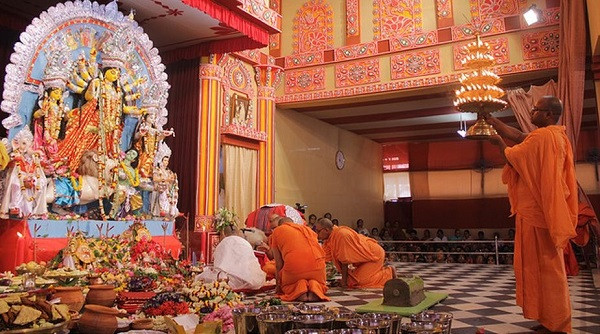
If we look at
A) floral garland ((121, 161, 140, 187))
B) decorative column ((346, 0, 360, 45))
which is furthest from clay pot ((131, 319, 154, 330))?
decorative column ((346, 0, 360, 45))

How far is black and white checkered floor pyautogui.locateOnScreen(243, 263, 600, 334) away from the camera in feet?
13.5

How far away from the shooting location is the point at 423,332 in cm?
156

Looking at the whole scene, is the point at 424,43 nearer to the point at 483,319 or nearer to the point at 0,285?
the point at 483,319

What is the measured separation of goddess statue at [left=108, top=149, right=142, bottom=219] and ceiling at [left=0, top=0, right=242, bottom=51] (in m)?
2.23

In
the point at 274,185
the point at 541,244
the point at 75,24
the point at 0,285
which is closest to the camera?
the point at 541,244

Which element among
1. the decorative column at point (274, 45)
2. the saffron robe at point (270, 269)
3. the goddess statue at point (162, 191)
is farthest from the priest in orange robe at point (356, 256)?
the decorative column at point (274, 45)

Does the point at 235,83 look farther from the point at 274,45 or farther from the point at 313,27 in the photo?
the point at 313,27

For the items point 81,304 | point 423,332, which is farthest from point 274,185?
point 423,332

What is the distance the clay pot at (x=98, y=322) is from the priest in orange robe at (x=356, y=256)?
3776 mm

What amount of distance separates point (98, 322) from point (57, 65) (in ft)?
14.3

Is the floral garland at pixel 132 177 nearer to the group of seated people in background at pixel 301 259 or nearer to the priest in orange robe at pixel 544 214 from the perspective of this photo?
the group of seated people in background at pixel 301 259

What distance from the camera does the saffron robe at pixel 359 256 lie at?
20.1 ft

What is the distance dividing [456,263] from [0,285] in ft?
29.8

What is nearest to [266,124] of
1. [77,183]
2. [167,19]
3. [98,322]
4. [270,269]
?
[167,19]
